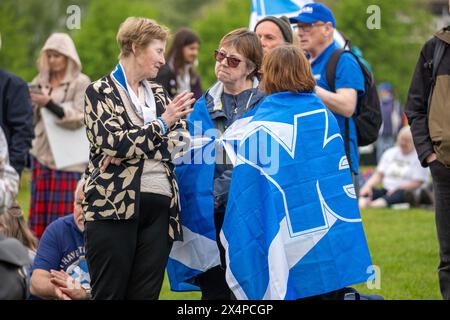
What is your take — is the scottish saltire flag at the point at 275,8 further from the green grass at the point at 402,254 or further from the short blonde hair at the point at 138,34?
the short blonde hair at the point at 138,34

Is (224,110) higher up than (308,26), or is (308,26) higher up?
(308,26)

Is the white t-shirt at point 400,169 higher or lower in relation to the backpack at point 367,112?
lower

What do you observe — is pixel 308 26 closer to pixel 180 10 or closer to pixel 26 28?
pixel 26 28

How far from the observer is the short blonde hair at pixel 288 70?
19.7 feet

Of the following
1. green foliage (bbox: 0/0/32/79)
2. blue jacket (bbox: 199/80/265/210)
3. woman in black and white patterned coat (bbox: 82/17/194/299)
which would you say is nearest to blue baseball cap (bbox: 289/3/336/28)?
blue jacket (bbox: 199/80/265/210)

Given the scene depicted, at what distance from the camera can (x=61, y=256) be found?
674cm

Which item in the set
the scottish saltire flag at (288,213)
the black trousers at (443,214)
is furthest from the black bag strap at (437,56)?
the scottish saltire flag at (288,213)

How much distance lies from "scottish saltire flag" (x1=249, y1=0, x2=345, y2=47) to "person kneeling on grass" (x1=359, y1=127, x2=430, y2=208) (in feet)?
20.7

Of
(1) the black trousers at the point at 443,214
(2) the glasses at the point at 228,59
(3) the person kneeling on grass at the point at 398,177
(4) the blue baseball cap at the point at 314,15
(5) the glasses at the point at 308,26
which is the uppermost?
(4) the blue baseball cap at the point at 314,15

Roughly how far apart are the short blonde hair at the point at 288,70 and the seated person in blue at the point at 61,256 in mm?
1584

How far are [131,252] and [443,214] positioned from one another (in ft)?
7.49

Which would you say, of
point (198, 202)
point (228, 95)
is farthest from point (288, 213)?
point (228, 95)

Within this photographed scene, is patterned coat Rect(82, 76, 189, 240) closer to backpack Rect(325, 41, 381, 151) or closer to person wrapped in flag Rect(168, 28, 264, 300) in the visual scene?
person wrapped in flag Rect(168, 28, 264, 300)

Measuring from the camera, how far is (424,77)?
6.89m
